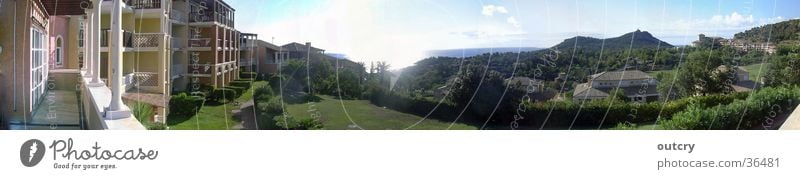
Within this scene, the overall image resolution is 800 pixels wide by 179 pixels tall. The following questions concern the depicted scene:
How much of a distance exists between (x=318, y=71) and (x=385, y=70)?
367 mm

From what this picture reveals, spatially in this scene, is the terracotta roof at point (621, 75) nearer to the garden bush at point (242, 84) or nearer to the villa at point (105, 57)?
the garden bush at point (242, 84)

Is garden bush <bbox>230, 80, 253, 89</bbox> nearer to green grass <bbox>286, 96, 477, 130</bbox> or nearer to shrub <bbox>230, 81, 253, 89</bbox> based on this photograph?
shrub <bbox>230, 81, 253, 89</bbox>

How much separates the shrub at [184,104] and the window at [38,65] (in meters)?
0.80

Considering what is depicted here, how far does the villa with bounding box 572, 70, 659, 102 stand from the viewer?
3.62 metres

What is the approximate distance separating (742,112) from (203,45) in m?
3.20

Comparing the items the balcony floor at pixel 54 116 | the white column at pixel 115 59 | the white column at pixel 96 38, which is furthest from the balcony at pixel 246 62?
the balcony floor at pixel 54 116

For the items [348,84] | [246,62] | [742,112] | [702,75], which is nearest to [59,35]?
[246,62]

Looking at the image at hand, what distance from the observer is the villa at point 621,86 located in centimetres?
362

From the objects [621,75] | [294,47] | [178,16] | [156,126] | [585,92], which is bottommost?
[156,126]

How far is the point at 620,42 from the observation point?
11.8 ft

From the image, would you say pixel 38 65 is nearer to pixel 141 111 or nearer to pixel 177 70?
pixel 141 111

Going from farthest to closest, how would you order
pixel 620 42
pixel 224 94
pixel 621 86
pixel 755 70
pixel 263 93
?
1. pixel 755 70
2. pixel 621 86
3. pixel 620 42
4. pixel 263 93
5. pixel 224 94

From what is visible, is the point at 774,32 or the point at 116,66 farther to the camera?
the point at 774,32
